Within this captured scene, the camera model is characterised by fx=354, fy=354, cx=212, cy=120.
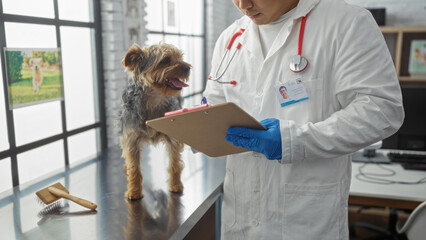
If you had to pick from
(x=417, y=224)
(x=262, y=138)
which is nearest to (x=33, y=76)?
(x=262, y=138)

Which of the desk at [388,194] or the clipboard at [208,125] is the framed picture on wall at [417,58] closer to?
the desk at [388,194]

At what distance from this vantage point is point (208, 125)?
1.14m

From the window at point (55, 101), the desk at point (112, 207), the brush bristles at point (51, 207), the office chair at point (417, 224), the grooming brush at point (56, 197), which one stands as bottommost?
the office chair at point (417, 224)

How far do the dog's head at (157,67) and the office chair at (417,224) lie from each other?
1.35 metres

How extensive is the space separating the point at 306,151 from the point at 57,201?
A: 1080mm

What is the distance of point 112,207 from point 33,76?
930mm

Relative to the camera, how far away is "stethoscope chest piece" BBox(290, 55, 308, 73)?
119 cm

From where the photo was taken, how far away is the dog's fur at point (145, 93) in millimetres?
1429

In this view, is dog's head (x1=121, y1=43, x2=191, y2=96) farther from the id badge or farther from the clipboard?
the id badge

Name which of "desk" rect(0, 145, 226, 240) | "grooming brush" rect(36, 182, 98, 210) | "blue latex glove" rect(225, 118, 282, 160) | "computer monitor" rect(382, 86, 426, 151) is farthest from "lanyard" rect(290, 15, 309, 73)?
"computer monitor" rect(382, 86, 426, 151)

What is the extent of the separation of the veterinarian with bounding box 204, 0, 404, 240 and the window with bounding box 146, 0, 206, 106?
2.07m

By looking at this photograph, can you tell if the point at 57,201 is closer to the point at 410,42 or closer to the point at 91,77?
the point at 91,77

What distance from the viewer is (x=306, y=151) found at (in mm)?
1117

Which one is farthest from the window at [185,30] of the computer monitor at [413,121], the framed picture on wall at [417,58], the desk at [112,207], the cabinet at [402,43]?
the framed picture on wall at [417,58]
